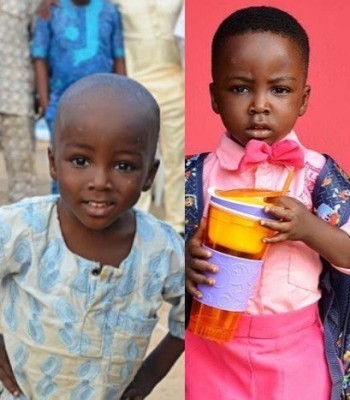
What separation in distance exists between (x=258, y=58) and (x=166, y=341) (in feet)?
1.43

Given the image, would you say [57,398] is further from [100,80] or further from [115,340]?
[100,80]

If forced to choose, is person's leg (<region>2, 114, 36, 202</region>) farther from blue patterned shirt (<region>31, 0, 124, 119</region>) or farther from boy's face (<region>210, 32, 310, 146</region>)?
boy's face (<region>210, 32, 310, 146</region>)

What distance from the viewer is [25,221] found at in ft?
4.02

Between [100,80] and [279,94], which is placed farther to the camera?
[279,94]

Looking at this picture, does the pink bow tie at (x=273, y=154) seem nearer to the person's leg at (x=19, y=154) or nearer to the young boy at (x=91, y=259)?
the young boy at (x=91, y=259)

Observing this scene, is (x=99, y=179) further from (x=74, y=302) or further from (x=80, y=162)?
(x=74, y=302)

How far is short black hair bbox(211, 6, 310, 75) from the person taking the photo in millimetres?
1304

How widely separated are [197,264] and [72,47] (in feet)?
1.14

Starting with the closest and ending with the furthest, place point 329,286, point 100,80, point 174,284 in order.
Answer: point 100,80 → point 174,284 → point 329,286

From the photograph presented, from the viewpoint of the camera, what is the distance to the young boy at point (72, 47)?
1217 mm

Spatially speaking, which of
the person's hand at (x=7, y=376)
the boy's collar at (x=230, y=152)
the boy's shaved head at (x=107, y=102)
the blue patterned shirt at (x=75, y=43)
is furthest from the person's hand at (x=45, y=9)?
the person's hand at (x=7, y=376)

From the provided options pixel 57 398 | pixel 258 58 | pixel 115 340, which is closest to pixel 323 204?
pixel 258 58

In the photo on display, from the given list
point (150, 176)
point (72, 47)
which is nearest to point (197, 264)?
point (150, 176)

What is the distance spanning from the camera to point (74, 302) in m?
1.23
